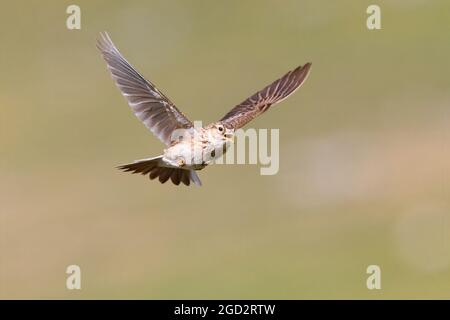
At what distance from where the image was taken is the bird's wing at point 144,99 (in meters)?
10.9

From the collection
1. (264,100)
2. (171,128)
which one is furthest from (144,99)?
(264,100)

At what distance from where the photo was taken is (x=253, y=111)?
11273 millimetres

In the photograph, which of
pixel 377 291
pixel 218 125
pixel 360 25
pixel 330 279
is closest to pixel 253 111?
pixel 218 125

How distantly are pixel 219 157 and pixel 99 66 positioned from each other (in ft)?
74.8

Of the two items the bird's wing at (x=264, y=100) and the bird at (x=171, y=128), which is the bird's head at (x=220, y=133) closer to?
the bird at (x=171, y=128)

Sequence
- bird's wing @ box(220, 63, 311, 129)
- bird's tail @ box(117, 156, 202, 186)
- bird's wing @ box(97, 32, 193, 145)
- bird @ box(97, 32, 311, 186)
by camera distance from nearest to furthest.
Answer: bird @ box(97, 32, 311, 186)
bird's tail @ box(117, 156, 202, 186)
bird's wing @ box(97, 32, 193, 145)
bird's wing @ box(220, 63, 311, 129)

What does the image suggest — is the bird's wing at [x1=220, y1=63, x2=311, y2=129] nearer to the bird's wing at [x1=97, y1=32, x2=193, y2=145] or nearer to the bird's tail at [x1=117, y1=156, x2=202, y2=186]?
the bird's wing at [x1=97, y1=32, x2=193, y2=145]

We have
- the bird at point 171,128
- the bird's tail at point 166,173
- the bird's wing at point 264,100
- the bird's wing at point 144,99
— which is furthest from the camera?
the bird's wing at point 264,100

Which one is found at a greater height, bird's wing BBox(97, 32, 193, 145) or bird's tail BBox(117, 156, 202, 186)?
bird's wing BBox(97, 32, 193, 145)

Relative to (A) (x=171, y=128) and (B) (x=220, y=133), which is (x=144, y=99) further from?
(B) (x=220, y=133)

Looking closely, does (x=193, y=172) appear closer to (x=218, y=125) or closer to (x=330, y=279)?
(x=218, y=125)

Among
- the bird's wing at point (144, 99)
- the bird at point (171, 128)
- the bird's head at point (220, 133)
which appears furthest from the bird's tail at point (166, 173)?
the bird's head at point (220, 133)

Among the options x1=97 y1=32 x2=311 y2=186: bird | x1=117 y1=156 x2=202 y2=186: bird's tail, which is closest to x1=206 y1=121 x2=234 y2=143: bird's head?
x1=97 y1=32 x2=311 y2=186: bird

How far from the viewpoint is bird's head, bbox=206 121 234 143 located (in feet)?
34.5
